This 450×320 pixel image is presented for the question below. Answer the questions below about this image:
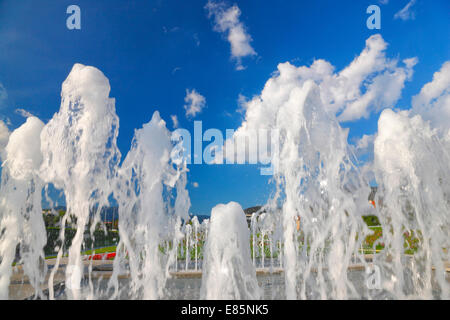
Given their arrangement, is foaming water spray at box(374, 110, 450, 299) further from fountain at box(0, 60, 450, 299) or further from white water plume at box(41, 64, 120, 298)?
white water plume at box(41, 64, 120, 298)

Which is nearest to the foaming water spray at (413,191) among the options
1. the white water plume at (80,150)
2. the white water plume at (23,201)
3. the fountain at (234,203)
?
the fountain at (234,203)

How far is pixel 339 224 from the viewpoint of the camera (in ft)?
28.8

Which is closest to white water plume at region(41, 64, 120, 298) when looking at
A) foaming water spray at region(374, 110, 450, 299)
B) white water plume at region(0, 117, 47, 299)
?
white water plume at region(0, 117, 47, 299)

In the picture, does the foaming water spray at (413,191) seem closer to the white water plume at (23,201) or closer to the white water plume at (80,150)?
the white water plume at (80,150)

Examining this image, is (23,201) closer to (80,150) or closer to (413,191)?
(80,150)

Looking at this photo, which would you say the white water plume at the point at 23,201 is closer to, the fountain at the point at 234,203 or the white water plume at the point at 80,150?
the fountain at the point at 234,203

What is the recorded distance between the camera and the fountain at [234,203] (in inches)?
346

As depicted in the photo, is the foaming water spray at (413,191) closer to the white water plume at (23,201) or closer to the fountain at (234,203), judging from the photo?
the fountain at (234,203)

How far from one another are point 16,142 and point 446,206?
55.3 ft

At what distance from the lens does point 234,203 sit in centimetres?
889

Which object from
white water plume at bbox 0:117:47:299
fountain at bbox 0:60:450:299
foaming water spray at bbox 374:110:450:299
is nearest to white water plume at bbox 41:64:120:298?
fountain at bbox 0:60:450:299

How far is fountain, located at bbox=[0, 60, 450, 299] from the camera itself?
8.80 metres
